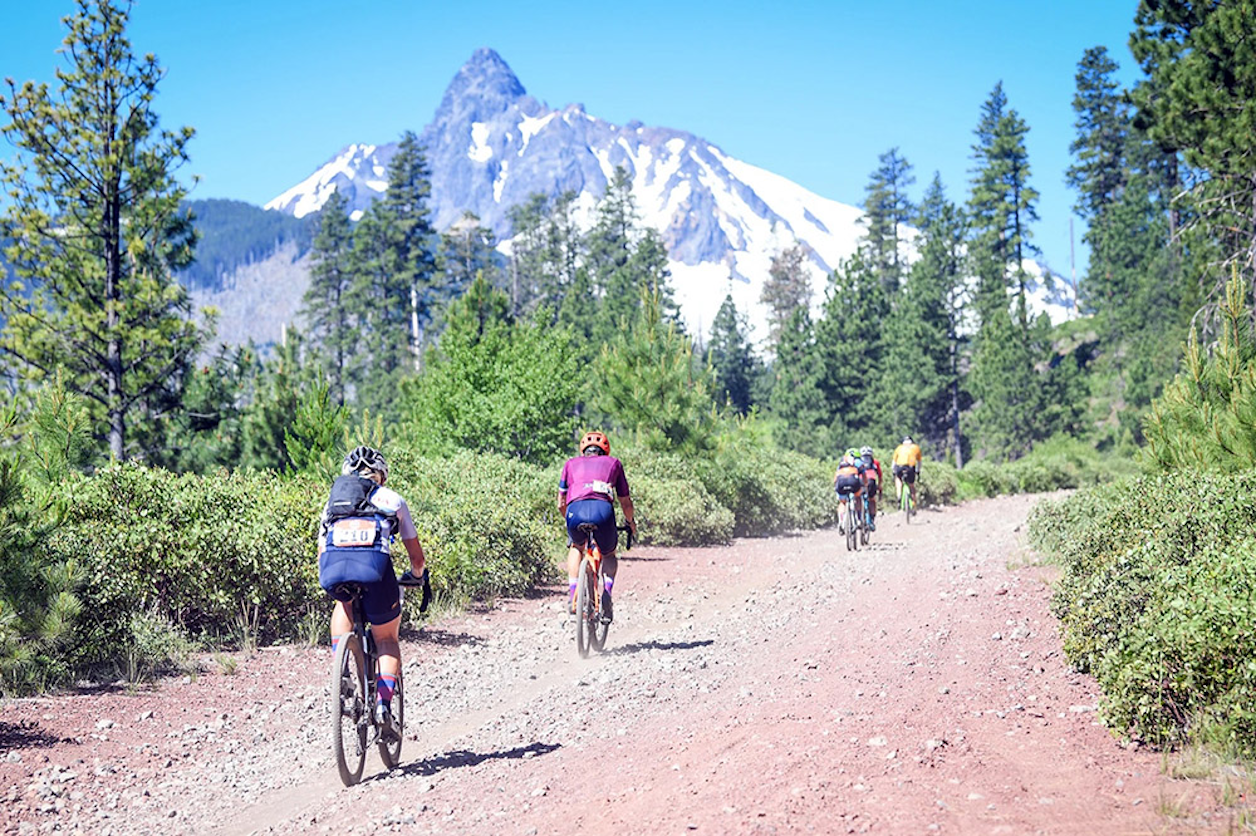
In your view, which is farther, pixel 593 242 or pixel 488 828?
pixel 593 242

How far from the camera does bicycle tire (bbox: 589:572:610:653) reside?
9680mm

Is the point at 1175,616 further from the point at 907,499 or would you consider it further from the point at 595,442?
the point at 907,499

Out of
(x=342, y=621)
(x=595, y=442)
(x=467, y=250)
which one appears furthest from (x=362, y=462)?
(x=467, y=250)

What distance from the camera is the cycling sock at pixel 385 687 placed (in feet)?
20.2

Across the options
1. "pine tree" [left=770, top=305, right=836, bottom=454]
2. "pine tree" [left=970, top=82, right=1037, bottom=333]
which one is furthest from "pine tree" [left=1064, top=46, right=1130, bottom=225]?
"pine tree" [left=770, top=305, right=836, bottom=454]

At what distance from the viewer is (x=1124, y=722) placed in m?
5.56

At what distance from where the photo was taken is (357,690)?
6133mm

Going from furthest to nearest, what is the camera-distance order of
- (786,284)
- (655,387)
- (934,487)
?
(786,284) < (934,487) < (655,387)

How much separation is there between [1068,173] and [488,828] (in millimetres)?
82817

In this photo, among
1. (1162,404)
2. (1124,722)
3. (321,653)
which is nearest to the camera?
(1124,722)

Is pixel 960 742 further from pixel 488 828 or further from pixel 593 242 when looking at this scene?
pixel 593 242

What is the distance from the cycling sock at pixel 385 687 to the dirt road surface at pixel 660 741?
50cm

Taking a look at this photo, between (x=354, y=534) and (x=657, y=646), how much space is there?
4.89 meters

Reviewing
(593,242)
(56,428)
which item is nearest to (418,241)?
(593,242)
